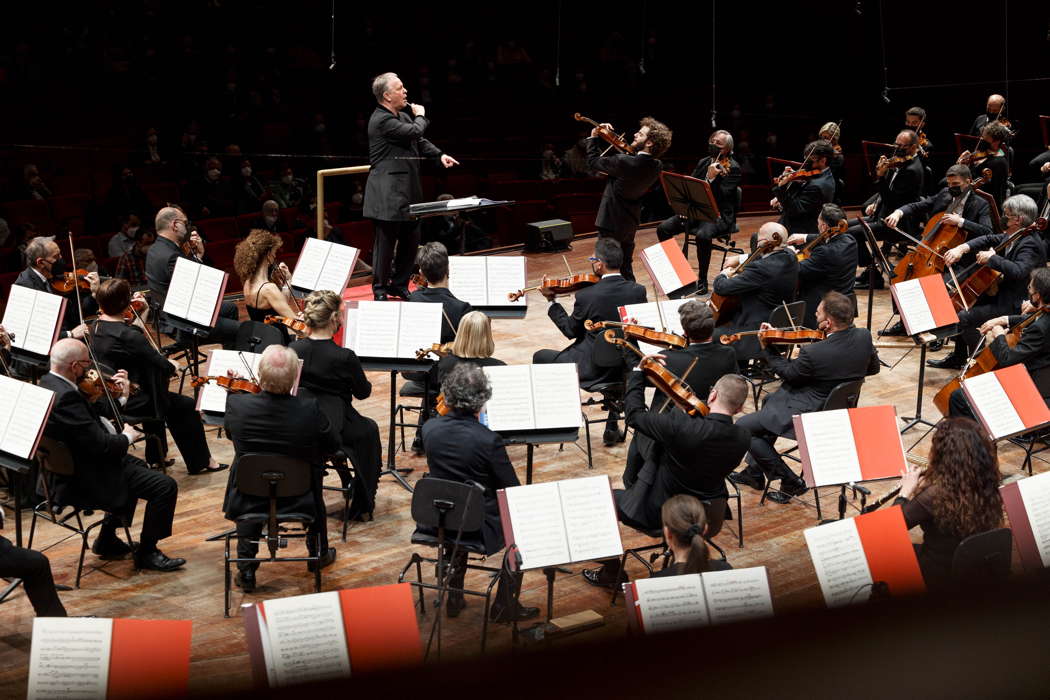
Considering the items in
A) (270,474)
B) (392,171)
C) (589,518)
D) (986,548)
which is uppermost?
(392,171)

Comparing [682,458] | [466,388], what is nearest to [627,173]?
[682,458]

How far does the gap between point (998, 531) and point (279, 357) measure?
301 cm

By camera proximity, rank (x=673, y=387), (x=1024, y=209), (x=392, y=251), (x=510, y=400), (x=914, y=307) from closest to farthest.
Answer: (x=673, y=387) < (x=510, y=400) < (x=914, y=307) < (x=1024, y=209) < (x=392, y=251)

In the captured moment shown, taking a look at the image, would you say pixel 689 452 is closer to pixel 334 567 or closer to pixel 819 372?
pixel 819 372

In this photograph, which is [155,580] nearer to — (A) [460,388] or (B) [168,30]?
(A) [460,388]

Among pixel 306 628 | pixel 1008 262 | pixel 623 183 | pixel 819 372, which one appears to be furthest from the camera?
pixel 623 183

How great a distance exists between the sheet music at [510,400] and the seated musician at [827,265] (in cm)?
309

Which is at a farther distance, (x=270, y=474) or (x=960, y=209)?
(x=960, y=209)

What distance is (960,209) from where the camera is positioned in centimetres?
852

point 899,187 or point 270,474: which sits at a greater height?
point 899,187

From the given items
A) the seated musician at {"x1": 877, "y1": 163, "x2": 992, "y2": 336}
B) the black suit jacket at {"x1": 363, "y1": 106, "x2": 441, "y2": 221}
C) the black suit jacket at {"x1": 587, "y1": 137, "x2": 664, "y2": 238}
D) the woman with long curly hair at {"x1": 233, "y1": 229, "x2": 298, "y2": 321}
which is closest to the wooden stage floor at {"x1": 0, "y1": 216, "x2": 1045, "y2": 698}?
the woman with long curly hair at {"x1": 233, "y1": 229, "x2": 298, "y2": 321}

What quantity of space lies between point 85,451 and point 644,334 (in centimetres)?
299

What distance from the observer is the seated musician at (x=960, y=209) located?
27.1ft

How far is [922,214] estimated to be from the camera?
9.45 metres
